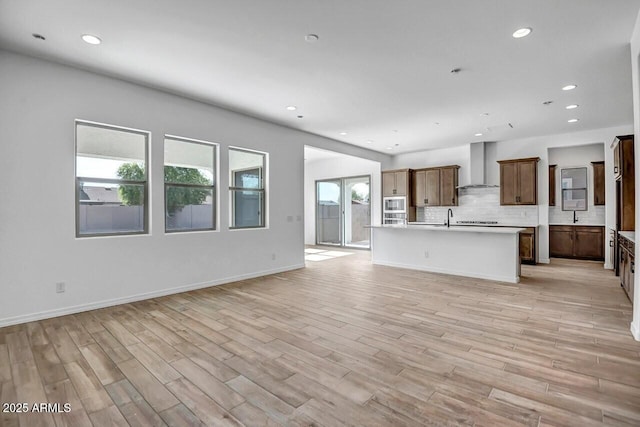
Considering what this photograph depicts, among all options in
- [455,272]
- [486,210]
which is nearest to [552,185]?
[486,210]

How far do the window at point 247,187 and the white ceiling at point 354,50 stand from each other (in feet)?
2.93

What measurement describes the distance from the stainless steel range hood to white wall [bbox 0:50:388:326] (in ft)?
18.8

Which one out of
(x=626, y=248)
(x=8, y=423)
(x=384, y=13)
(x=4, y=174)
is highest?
(x=384, y=13)

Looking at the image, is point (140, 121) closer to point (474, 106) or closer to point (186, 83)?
point (186, 83)

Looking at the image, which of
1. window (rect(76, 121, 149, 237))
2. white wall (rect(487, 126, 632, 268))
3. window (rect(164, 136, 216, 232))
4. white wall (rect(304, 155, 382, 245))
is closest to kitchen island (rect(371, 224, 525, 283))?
white wall (rect(487, 126, 632, 268))

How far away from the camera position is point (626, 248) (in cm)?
421

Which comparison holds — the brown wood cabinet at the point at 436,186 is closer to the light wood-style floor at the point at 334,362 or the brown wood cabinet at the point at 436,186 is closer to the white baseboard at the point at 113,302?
the light wood-style floor at the point at 334,362

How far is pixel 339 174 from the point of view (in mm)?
10320

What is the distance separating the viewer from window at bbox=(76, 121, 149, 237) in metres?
3.95

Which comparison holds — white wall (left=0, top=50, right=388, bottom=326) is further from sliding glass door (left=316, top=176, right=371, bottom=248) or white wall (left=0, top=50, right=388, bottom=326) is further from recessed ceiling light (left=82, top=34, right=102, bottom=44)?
sliding glass door (left=316, top=176, right=371, bottom=248)

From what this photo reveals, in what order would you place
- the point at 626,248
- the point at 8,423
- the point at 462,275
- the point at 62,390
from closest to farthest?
the point at 8,423, the point at 62,390, the point at 626,248, the point at 462,275

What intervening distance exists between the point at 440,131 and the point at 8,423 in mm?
7284

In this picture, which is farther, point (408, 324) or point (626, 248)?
point (626, 248)

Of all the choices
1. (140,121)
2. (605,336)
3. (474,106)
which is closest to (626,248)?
(605,336)
